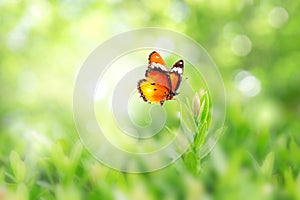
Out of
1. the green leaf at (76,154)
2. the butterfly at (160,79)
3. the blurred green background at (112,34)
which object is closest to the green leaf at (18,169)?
the green leaf at (76,154)

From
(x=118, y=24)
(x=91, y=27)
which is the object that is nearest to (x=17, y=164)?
(x=91, y=27)

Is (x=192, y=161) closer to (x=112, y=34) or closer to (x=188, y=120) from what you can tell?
(x=188, y=120)

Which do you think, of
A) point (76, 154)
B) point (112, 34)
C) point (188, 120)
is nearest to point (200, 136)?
point (188, 120)

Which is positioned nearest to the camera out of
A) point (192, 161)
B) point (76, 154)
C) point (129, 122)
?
point (192, 161)

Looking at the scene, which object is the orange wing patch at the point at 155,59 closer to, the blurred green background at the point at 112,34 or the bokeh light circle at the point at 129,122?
the bokeh light circle at the point at 129,122

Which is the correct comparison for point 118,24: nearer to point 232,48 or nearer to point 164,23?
point 164,23

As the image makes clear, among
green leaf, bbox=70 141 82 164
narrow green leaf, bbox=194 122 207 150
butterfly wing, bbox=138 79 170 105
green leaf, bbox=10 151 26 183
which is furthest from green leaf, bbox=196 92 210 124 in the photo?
green leaf, bbox=10 151 26 183

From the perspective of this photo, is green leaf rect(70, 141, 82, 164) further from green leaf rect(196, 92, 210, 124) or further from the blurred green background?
the blurred green background
